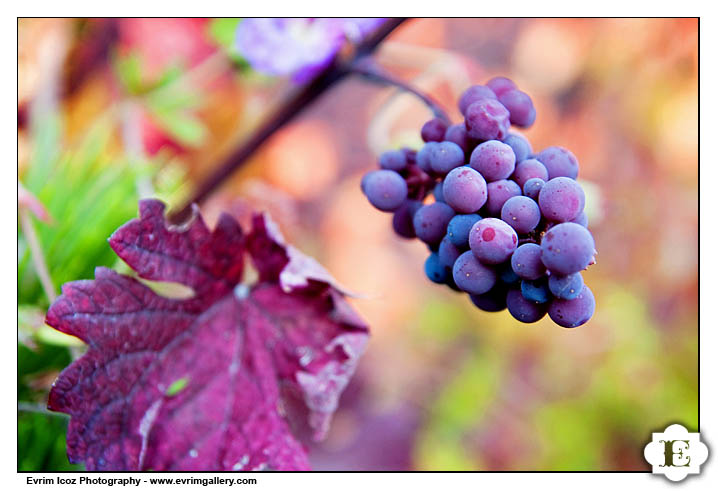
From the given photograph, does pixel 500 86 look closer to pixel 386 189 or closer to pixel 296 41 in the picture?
pixel 386 189

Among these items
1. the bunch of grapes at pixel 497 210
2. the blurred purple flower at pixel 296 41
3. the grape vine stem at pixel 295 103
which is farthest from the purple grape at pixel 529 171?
the blurred purple flower at pixel 296 41

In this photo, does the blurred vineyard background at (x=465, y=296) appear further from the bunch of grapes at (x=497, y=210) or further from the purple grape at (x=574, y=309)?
the purple grape at (x=574, y=309)

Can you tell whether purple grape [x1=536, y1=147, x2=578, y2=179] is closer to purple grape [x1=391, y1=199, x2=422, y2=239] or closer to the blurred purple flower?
purple grape [x1=391, y1=199, x2=422, y2=239]

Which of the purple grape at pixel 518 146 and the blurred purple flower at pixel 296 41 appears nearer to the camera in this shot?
→ the purple grape at pixel 518 146

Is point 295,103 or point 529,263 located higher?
point 295,103

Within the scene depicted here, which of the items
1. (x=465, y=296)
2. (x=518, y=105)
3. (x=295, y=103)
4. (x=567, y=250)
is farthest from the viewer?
(x=465, y=296)

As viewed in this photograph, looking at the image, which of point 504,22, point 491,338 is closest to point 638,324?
point 491,338

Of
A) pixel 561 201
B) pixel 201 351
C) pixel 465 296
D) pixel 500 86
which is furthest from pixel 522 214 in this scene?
pixel 465 296
